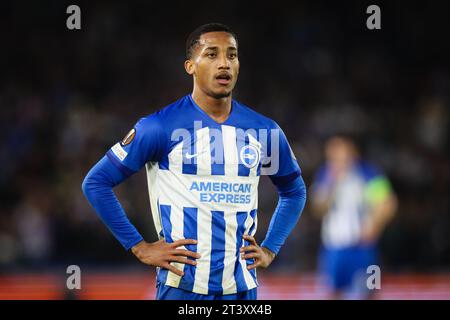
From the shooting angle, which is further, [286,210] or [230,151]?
[286,210]

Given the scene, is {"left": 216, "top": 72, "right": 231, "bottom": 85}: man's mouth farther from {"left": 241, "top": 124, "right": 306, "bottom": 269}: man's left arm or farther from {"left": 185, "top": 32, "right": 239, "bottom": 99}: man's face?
{"left": 241, "top": 124, "right": 306, "bottom": 269}: man's left arm

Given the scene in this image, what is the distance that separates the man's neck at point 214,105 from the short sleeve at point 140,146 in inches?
10.3

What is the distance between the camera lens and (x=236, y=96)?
12.4 meters

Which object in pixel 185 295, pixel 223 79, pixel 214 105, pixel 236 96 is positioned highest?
pixel 236 96

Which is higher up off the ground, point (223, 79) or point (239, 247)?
point (223, 79)

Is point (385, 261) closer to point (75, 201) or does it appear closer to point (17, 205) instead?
point (75, 201)

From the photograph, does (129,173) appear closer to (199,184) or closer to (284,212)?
(199,184)

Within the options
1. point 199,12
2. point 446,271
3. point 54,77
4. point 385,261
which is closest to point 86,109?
point 54,77

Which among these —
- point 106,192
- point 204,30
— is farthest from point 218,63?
point 106,192

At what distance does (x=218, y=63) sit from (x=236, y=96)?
8.66m

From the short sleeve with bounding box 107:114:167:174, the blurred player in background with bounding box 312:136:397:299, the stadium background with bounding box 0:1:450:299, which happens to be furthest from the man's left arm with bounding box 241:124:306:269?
the stadium background with bounding box 0:1:450:299

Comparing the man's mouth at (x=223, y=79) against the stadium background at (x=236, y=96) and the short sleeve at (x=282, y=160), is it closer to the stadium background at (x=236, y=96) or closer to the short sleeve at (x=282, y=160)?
the short sleeve at (x=282, y=160)

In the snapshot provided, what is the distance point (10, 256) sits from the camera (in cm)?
1070

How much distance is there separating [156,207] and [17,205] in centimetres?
755
